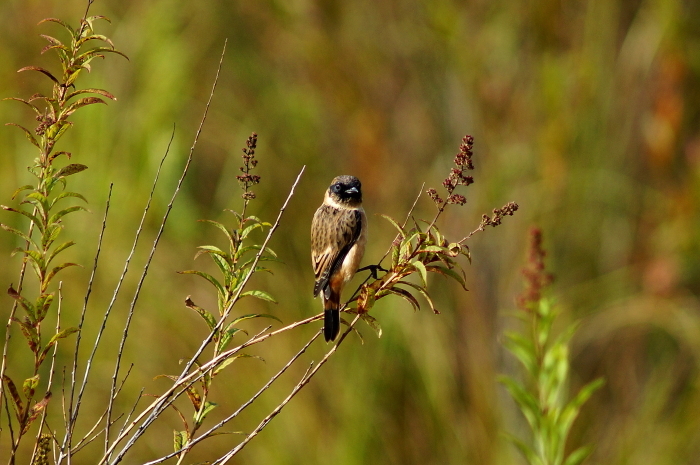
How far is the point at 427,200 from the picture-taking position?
21.1 ft

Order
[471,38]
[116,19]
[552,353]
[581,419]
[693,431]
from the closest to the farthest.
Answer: [552,353] → [693,431] → [581,419] → [471,38] → [116,19]

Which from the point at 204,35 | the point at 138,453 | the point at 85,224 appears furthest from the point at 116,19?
the point at 138,453

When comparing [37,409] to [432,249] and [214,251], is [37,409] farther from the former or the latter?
[432,249]

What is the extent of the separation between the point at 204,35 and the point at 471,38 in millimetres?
2484

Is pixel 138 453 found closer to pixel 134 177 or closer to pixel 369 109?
pixel 134 177

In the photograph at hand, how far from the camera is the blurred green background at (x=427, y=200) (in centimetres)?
582

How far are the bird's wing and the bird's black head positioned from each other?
0.16 m

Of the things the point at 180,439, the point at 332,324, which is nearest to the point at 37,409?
the point at 180,439

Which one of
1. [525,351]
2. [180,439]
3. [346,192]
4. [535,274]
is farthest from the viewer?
[346,192]

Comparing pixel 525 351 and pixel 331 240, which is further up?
pixel 331 240

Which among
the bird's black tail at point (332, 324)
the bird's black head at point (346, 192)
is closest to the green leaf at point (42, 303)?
the bird's black tail at point (332, 324)

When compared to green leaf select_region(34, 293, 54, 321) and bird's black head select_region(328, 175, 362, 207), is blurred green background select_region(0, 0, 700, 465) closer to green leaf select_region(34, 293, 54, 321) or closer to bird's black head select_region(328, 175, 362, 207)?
bird's black head select_region(328, 175, 362, 207)

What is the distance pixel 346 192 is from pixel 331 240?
0.36m

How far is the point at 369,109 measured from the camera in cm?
671
